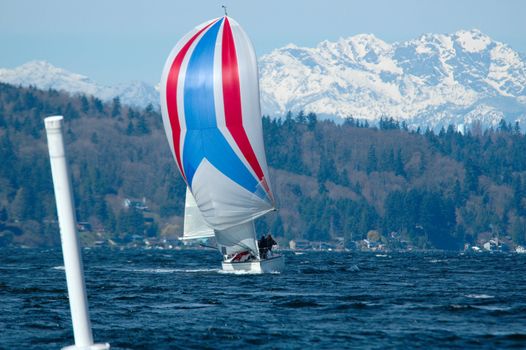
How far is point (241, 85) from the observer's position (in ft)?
189

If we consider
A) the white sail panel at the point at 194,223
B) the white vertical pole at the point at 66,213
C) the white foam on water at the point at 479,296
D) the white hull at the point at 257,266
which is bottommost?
the white foam on water at the point at 479,296

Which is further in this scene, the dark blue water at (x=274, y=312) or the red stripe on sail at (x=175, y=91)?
the red stripe on sail at (x=175, y=91)

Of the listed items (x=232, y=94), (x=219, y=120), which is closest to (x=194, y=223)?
(x=219, y=120)

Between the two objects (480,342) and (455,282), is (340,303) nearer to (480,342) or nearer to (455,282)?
(480,342)

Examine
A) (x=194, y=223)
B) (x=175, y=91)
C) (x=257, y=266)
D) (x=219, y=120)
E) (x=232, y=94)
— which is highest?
(x=175, y=91)

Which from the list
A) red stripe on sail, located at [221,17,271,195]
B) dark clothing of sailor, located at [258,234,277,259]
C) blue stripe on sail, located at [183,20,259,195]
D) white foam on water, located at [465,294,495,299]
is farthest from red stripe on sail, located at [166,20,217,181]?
white foam on water, located at [465,294,495,299]

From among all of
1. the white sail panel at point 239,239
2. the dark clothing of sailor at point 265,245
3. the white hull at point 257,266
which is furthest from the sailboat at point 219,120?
the dark clothing of sailor at point 265,245

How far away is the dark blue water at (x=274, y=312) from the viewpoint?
110 feet

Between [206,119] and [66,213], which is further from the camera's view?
[206,119]

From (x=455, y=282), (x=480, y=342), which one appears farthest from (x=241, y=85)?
(x=480, y=342)

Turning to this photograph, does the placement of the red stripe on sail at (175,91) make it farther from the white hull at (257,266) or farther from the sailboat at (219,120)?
the white hull at (257,266)

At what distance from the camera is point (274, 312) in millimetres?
41875

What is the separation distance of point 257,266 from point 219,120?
8773 millimetres

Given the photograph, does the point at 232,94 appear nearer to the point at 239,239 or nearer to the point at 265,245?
the point at 239,239
